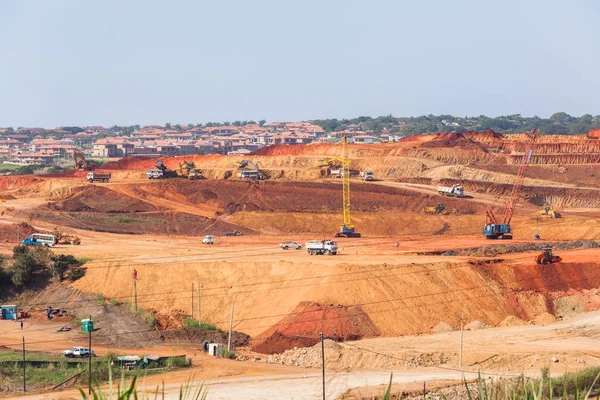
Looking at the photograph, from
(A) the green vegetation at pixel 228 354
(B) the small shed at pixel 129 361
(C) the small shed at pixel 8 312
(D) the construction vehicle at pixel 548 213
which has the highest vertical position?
(D) the construction vehicle at pixel 548 213

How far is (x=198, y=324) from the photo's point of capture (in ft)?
229

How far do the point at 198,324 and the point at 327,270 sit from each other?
411 inches

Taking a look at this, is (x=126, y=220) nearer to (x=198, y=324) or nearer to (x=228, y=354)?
(x=198, y=324)

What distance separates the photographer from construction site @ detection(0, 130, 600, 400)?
5719cm

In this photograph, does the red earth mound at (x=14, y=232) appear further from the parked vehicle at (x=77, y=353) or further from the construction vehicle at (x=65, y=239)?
the parked vehicle at (x=77, y=353)

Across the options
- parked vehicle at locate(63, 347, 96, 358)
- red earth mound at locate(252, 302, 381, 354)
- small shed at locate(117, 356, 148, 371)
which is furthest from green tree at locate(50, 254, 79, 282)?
small shed at locate(117, 356, 148, 371)

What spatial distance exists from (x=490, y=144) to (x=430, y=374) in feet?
423

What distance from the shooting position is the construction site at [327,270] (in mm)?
57188

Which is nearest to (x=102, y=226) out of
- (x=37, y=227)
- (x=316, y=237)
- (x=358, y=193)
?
(x=37, y=227)

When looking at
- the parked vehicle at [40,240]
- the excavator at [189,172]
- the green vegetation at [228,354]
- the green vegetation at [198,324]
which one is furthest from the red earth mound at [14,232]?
the green vegetation at [228,354]

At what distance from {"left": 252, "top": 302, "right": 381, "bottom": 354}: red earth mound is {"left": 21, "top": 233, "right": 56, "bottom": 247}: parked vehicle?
35377 mm

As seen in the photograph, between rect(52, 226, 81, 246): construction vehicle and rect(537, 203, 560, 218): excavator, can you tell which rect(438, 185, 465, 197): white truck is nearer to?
rect(537, 203, 560, 218): excavator

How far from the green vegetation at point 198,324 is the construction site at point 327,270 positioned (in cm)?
63

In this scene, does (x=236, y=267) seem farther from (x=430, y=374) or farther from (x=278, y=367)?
(x=430, y=374)
